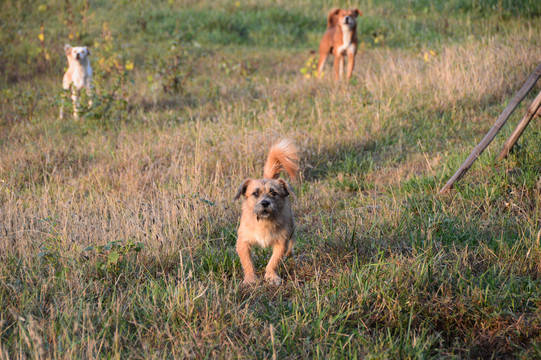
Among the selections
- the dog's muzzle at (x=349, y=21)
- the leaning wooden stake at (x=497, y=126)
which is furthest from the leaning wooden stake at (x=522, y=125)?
the dog's muzzle at (x=349, y=21)

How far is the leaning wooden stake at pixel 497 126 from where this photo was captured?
4.30 m

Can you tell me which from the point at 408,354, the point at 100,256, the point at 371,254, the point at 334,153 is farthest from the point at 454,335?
the point at 334,153

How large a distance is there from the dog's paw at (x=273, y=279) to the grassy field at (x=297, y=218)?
0.06m

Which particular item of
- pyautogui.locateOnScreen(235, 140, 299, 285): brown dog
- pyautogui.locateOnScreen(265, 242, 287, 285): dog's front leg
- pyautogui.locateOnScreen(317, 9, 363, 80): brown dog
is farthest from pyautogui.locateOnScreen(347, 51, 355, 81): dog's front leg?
pyautogui.locateOnScreen(265, 242, 287, 285): dog's front leg

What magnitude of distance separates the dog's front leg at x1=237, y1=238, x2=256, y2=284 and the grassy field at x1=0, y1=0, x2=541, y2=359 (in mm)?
84

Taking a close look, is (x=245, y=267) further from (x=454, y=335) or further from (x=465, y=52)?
(x=465, y=52)

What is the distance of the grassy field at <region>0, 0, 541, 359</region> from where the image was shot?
294cm

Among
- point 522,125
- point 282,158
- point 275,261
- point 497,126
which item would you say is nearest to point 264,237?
point 275,261

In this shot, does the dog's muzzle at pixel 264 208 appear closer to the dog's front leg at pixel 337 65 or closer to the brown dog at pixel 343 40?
the dog's front leg at pixel 337 65

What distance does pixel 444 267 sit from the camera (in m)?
3.41

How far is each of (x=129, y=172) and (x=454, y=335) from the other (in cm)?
417

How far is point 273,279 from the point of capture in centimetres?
366

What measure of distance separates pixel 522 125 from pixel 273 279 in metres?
2.63

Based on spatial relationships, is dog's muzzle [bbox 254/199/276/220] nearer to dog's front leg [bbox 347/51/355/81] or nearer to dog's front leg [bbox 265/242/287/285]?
dog's front leg [bbox 265/242/287/285]
